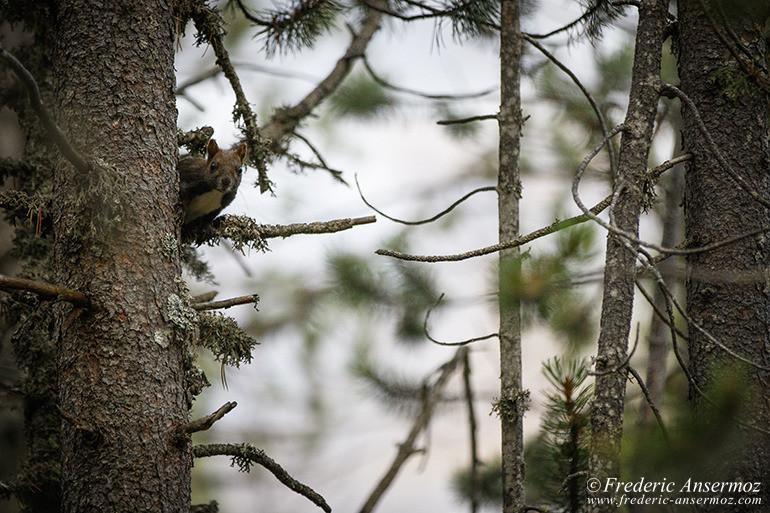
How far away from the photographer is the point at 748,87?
2637mm

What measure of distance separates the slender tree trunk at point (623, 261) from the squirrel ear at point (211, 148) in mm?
2155

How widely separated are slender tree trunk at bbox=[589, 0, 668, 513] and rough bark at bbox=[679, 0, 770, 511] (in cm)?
30

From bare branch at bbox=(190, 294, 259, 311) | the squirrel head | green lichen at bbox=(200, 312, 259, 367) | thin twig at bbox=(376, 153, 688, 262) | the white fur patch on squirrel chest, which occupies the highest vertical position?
the squirrel head

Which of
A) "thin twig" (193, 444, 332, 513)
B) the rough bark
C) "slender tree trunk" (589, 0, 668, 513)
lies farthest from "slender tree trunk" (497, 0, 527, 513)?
"thin twig" (193, 444, 332, 513)

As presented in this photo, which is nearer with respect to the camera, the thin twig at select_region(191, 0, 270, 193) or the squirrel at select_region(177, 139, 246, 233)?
Answer: the thin twig at select_region(191, 0, 270, 193)

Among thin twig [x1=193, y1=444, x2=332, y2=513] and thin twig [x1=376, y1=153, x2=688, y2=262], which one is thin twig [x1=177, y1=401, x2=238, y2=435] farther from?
thin twig [x1=376, y1=153, x2=688, y2=262]

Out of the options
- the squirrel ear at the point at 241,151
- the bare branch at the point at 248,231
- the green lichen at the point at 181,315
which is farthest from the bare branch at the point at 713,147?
the squirrel ear at the point at 241,151

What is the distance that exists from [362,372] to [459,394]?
85 centimetres

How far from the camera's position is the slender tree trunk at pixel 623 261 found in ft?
7.62

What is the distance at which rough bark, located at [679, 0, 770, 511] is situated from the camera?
105 inches

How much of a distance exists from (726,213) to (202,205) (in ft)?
8.45

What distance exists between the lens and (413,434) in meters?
3.79

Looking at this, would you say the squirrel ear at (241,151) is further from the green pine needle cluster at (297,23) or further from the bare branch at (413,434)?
the bare branch at (413,434)

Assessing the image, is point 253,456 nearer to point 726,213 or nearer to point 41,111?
point 41,111
